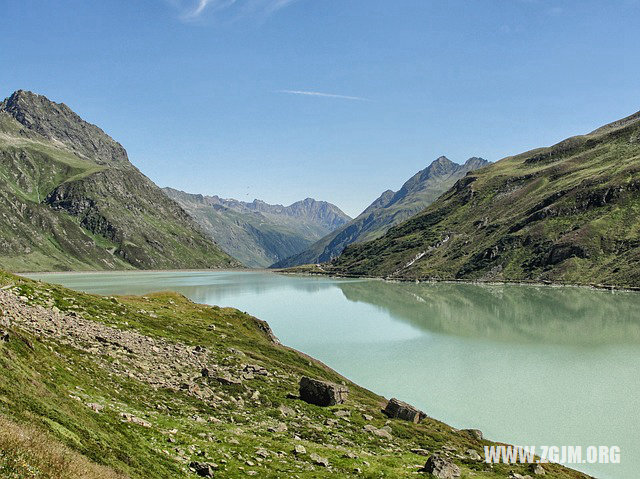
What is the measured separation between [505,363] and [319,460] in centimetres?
6896

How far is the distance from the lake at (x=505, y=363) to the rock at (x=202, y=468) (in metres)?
38.2

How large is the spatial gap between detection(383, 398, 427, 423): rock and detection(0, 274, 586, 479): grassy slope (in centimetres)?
111

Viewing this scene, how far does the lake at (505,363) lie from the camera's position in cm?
5297

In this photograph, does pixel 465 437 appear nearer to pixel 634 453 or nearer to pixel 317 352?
pixel 634 453

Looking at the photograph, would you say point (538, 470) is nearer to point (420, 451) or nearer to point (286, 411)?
point (420, 451)

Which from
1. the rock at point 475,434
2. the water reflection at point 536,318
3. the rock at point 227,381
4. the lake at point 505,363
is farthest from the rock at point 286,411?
the water reflection at point 536,318

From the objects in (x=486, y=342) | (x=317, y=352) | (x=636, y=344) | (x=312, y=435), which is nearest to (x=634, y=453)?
(x=312, y=435)

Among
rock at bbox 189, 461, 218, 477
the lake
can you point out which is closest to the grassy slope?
rock at bbox 189, 461, 218, 477

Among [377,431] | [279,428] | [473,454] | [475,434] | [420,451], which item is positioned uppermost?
[279,428]

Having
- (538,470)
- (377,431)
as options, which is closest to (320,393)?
(377,431)

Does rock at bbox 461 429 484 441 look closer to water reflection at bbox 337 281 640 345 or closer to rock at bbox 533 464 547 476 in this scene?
rock at bbox 533 464 547 476

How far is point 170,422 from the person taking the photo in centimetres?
2816

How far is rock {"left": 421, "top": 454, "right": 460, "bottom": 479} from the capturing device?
91.5ft

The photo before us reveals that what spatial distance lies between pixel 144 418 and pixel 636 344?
376 feet
